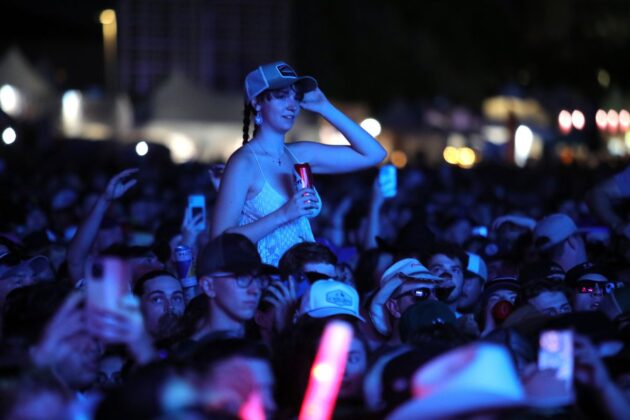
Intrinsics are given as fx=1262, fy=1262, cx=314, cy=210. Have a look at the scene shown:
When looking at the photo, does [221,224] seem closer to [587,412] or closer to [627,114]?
[587,412]

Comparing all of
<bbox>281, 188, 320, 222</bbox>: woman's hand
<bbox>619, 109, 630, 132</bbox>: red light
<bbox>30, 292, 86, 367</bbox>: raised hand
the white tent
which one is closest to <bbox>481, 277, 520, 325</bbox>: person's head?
<bbox>281, 188, 320, 222</bbox>: woman's hand

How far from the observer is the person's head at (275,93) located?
239 inches

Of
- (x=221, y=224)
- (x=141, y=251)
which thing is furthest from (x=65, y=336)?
(x=141, y=251)

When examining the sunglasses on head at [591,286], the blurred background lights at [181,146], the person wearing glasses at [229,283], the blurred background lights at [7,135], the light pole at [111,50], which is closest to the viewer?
the person wearing glasses at [229,283]

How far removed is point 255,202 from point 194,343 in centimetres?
135

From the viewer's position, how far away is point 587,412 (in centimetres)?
458

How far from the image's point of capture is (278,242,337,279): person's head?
608cm

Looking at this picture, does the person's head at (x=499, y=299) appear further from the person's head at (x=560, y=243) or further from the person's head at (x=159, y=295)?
the person's head at (x=560, y=243)

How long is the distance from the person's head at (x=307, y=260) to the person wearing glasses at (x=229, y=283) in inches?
39.1

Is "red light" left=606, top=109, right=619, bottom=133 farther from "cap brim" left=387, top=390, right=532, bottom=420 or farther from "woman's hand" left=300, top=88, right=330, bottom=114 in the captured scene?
"cap brim" left=387, top=390, right=532, bottom=420

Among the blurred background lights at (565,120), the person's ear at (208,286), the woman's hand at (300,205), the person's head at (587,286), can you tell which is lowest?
the blurred background lights at (565,120)

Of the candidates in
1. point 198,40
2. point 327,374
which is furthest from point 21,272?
point 198,40

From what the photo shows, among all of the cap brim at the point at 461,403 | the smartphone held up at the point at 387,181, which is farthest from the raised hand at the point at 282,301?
the smartphone held up at the point at 387,181

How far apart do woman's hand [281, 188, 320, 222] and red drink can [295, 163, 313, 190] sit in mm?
96
